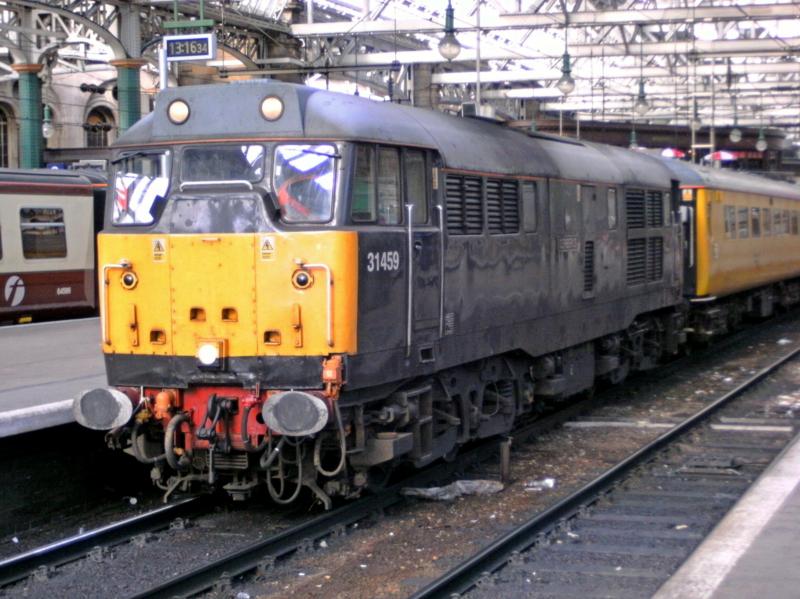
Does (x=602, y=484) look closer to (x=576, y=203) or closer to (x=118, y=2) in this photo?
(x=576, y=203)

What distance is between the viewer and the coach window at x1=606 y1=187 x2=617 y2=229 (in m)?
14.7

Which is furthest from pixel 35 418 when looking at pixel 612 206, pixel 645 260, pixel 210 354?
pixel 645 260

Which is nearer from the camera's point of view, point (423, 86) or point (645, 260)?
point (645, 260)

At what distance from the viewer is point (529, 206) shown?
12055 millimetres

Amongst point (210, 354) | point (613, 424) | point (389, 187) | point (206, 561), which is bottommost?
point (206, 561)

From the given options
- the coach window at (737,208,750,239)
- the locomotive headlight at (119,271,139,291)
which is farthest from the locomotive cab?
the coach window at (737,208,750,239)

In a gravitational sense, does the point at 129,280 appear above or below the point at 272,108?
below

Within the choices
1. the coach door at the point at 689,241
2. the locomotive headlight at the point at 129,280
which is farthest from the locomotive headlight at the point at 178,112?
the coach door at the point at 689,241

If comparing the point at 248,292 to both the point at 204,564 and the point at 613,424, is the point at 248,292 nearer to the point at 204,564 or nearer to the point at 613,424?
the point at 204,564

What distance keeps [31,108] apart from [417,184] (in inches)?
837

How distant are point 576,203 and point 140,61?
13.4 meters

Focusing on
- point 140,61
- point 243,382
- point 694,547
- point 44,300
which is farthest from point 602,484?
point 140,61

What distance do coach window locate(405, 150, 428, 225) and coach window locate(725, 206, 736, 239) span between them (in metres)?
12.9

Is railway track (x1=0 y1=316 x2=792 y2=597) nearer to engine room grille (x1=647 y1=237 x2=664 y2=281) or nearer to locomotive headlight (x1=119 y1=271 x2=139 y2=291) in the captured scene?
locomotive headlight (x1=119 y1=271 x2=139 y2=291)
